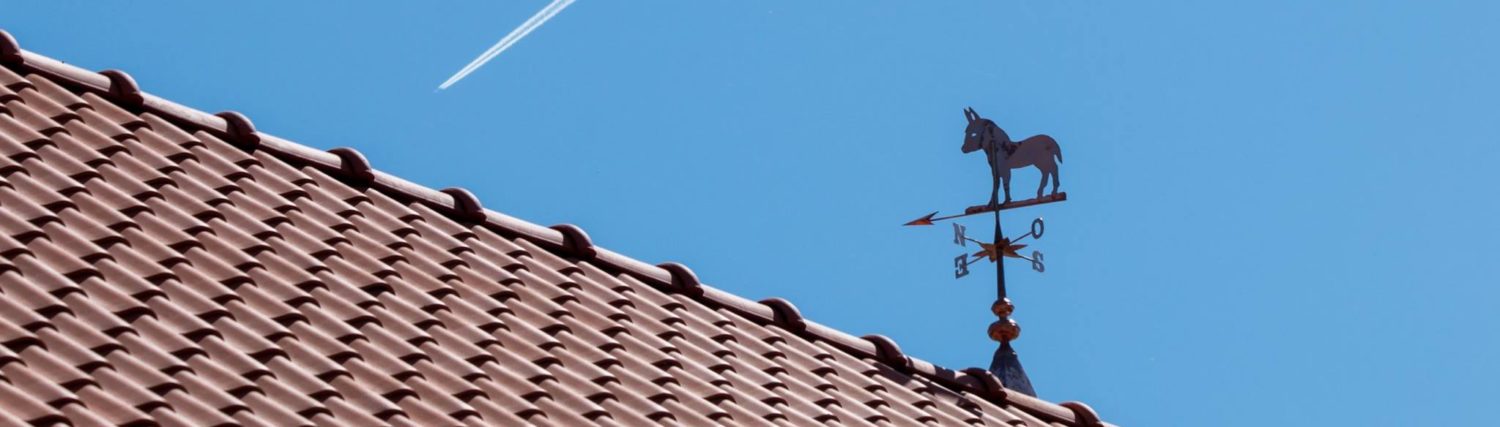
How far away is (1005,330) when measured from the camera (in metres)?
15.2

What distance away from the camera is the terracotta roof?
7527mm

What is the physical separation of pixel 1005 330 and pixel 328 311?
24.3ft

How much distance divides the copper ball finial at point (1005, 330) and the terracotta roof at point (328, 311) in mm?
4272

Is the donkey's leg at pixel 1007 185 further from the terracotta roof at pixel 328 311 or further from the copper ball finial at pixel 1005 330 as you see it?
the terracotta roof at pixel 328 311

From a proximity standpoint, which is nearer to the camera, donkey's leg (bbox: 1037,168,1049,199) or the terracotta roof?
the terracotta roof

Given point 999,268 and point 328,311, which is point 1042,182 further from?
point 328,311

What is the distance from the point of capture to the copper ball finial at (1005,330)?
15166 millimetres

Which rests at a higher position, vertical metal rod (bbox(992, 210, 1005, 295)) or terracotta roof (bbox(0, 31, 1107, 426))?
vertical metal rod (bbox(992, 210, 1005, 295))

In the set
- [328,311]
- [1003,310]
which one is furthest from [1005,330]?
[328,311]

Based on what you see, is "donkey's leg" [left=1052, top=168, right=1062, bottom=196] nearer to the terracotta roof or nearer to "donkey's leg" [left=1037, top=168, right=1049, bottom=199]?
"donkey's leg" [left=1037, top=168, right=1049, bottom=199]

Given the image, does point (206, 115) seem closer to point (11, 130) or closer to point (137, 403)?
point (11, 130)

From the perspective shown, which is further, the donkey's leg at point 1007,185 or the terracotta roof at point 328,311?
the donkey's leg at point 1007,185

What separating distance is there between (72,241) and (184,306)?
19.6 inches

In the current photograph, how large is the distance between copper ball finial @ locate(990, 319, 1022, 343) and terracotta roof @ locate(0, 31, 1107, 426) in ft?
14.0
